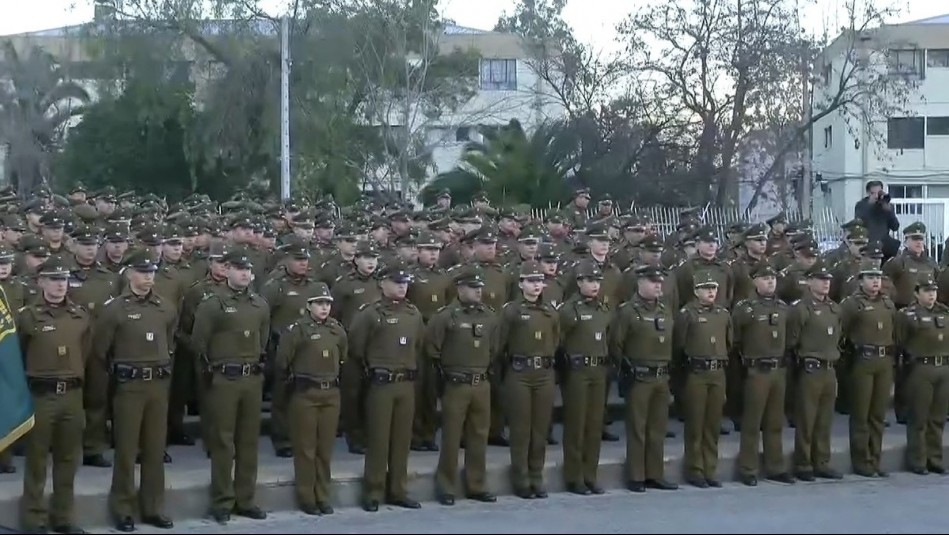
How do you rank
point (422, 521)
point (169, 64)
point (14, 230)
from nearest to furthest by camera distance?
point (422, 521)
point (14, 230)
point (169, 64)

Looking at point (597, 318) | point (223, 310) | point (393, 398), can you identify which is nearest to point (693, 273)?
point (597, 318)

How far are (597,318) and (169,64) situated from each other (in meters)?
24.3

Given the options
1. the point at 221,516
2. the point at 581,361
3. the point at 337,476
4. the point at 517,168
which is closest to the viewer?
the point at 221,516

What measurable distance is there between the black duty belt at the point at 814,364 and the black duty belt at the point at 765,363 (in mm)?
249

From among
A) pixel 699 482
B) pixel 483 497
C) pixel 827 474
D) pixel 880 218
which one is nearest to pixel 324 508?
pixel 483 497

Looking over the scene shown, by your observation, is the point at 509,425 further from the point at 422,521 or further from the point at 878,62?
the point at 878,62

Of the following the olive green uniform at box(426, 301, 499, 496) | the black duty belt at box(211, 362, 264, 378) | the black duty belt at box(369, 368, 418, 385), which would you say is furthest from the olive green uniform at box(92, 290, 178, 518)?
the olive green uniform at box(426, 301, 499, 496)

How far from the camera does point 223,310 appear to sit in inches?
420

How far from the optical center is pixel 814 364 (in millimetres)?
12438

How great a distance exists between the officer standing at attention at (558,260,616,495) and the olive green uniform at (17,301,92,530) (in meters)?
3.97

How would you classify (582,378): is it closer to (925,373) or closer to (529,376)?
(529,376)

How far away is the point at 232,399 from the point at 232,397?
0.01 m

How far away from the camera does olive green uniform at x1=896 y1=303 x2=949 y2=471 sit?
12781 millimetres

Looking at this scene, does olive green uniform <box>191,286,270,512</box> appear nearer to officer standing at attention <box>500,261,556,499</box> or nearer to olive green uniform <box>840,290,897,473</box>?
officer standing at attention <box>500,261,556,499</box>
